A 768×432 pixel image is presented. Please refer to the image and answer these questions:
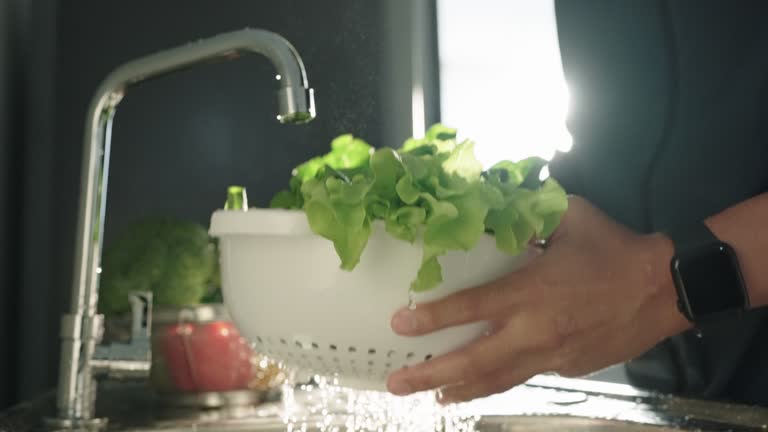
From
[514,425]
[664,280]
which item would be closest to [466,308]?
[664,280]

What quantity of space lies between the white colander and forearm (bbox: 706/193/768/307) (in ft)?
0.58

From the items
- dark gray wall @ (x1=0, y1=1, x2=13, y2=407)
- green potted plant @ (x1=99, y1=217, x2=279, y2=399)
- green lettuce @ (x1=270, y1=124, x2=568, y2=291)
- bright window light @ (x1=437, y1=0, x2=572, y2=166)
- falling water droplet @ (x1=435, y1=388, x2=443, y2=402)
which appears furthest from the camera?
bright window light @ (x1=437, y1=0, x2=572, y2=166)

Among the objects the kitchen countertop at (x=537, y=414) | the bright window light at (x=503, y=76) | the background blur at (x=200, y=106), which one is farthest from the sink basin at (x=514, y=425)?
the bright window light at (x=503, y=76)

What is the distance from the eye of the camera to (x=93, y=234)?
3.01 ft

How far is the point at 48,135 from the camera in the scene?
1338 mm

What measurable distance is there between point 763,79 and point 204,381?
635mm

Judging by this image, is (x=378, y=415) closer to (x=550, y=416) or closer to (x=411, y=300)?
(x=550, y=416)

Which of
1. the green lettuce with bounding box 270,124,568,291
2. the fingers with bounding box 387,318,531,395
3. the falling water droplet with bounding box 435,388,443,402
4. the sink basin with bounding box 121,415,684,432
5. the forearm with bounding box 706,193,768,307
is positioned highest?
the green lettuce with bounding box 270,124,568,291

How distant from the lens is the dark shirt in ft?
2.64

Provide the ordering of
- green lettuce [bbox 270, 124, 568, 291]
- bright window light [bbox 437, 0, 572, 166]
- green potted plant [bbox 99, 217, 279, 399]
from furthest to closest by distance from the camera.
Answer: bright window light [bbox 437, 0, 572, 166], green potted plant [bbox 99, 217, 279, 399], green lettuce [bbox 270, 124, 568, 291]

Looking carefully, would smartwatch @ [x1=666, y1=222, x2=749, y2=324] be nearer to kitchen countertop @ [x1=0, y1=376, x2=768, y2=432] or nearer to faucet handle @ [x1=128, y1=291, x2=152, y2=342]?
kitchen countertop @ [x1=0, y1=376, x2=768, y2=432]

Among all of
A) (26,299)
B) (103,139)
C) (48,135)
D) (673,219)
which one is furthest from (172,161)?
(673,219)

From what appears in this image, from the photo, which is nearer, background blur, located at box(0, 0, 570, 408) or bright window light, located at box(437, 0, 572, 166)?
background blur, located at box(0, 0, 570, 408)

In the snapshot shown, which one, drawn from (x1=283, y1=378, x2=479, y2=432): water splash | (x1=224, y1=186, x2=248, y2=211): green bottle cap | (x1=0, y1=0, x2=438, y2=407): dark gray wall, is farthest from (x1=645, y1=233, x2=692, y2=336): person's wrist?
(x1=0, y1=0, x2=438, y2=407): dark gray wall
